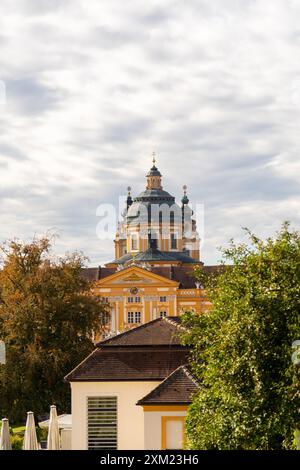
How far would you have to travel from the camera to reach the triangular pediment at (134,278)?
131875mm

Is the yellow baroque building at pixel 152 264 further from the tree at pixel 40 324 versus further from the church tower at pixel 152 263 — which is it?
the tree at pixel 40 324

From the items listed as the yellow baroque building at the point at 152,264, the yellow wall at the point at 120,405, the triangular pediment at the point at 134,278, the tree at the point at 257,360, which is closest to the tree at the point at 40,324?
the yellow wall at the point at 120,405

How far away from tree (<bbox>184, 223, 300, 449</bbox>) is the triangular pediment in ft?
360

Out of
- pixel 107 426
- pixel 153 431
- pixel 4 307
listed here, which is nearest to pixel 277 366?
pixel 153 431

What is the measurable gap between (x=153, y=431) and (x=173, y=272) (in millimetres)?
110680

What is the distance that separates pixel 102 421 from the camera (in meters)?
28.2

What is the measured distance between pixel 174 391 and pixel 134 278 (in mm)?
105651

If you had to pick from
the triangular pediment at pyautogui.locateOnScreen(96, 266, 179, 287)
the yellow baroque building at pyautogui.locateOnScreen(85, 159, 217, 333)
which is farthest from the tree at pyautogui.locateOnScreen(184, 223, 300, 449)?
the triangular pediment at pyautogui.locateOnScreen(96, 266, 179, 287)

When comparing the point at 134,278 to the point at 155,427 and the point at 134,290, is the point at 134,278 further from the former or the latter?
the point at 155,427

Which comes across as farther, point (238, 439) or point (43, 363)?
point (43, 363)

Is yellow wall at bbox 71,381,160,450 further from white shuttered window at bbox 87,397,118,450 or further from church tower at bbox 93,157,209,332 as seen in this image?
church tower at bbox 93,157,209,332

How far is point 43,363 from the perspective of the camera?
151 feet

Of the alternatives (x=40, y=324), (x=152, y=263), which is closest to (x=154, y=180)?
Result: (x=152, y=263)
